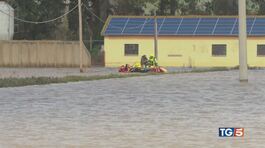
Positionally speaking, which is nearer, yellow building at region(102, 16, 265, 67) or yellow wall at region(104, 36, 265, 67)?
yellow wall at region(104, 36, 265, 67)

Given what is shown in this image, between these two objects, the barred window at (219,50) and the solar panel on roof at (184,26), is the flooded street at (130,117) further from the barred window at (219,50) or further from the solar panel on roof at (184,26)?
the solar panel on roof at (184,26)

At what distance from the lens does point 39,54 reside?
59.9 m

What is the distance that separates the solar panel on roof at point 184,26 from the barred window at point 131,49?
1183mm

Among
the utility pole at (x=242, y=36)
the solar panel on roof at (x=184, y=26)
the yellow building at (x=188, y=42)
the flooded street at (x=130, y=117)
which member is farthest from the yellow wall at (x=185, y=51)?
the flooded street at (x=130, y=117)

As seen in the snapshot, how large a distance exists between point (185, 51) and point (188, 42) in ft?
2.91

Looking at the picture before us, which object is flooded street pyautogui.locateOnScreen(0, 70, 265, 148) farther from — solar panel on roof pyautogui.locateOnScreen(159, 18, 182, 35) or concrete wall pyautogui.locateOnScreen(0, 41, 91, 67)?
solar panel on roof pyautogui.locateOnScreen(159, 18, 182, 35)

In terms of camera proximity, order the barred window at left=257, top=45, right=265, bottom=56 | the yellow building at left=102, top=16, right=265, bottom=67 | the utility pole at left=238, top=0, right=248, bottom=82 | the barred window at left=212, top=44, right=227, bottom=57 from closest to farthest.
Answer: the utility pole at left=238, top=0, right=248, bottom=82 → the barred window at left=257, top=45, right=265, bottom=56 → the yellow building at left=102, top=16, right=265, bottom=67 → the barred window at left=212, top=44, right=227, bottom=57

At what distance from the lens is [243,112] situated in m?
17.5

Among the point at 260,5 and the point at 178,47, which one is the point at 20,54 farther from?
the point at 260,5

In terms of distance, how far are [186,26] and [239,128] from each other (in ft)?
158

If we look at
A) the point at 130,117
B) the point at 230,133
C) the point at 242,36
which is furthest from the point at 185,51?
the point at 230,133

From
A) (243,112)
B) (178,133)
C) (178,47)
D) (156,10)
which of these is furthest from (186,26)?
(178,133)

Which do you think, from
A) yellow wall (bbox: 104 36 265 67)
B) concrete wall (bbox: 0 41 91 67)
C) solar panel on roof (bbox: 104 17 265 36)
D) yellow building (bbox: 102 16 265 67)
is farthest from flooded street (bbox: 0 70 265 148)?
solar panel on roof (bbox: 104 17 265 36)

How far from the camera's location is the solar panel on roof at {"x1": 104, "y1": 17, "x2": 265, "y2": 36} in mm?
60312
